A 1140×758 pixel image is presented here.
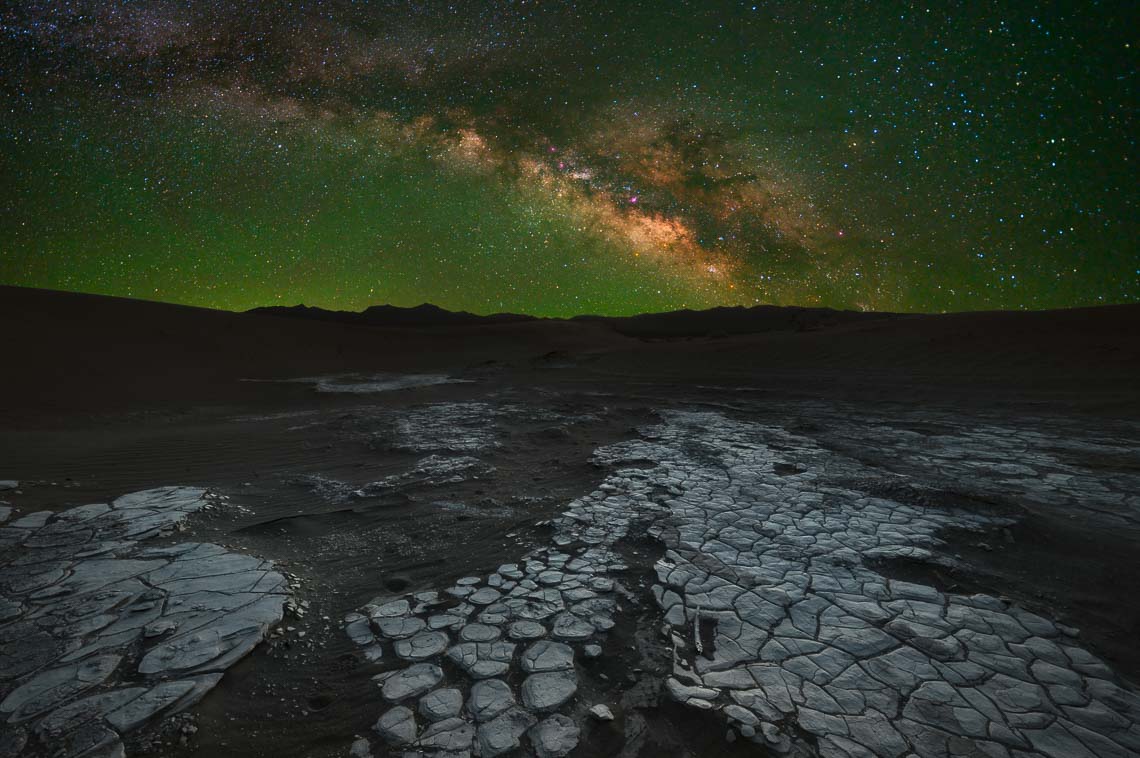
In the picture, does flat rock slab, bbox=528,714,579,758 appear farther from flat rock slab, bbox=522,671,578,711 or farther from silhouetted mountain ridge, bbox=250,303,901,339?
silhouetted mountain ridge, bbox=250,303,901,339

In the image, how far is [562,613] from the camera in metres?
2.41

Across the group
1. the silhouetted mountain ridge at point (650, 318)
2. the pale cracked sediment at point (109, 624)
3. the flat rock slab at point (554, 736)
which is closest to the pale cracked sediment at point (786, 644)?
the flat rock slab at point (554, 736)

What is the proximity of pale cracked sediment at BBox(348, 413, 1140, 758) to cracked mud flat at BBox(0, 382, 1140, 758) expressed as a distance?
0.04 ft

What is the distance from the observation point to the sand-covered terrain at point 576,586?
173cm

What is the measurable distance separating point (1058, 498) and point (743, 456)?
2.38 meters

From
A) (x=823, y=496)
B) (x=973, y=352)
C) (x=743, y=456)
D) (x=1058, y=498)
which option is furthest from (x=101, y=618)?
(x=973, y=352)

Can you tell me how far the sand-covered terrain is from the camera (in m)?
1.73

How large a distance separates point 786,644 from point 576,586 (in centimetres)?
107

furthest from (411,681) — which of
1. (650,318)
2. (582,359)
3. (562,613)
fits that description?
(650,318)

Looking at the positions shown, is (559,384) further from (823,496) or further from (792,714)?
(792,714)

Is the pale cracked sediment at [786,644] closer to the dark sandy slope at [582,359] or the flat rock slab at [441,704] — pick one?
the flat rock slab at [441,704]

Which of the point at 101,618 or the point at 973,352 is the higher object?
the point at 973,352

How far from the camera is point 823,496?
3.90 metres

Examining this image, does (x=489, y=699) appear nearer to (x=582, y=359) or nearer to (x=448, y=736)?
(x=448, y=736)
